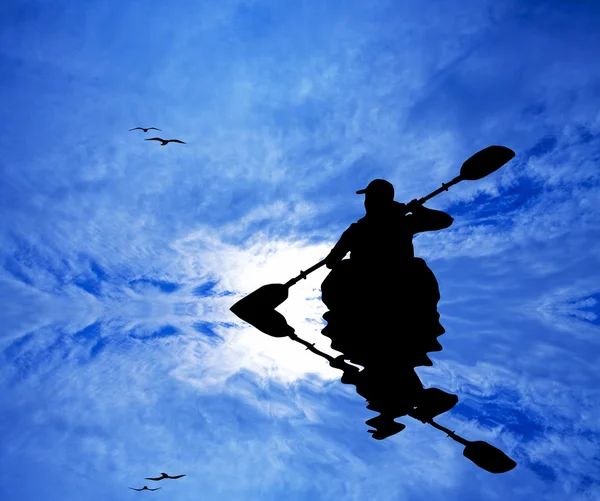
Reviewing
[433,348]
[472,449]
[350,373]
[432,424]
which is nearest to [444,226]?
[433,348]

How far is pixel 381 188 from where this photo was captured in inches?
188

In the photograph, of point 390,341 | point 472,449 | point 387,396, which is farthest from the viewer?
point 472,449

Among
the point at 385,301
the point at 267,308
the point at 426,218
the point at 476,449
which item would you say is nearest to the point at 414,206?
the point at 426,218

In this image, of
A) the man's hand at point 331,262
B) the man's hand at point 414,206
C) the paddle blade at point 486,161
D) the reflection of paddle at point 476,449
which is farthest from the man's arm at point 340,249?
the paddle blade at point 486,161

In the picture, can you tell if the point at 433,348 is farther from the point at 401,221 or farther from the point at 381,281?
the point at 401,221

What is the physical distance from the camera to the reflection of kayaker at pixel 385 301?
4570 mm

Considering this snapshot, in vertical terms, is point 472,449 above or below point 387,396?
below

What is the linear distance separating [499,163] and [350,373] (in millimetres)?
3301

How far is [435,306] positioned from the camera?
4.70 metres

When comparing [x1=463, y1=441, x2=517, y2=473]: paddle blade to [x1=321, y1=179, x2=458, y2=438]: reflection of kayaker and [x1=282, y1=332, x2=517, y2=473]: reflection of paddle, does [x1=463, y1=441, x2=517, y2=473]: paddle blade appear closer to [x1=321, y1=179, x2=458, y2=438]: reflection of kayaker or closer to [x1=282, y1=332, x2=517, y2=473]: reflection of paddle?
[x1=282, y1=332, x2=517, y2=473]: reflection of paddle

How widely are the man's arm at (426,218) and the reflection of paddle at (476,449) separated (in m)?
2.01

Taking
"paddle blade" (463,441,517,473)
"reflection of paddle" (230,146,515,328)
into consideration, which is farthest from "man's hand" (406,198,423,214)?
"paddle blade" (463,441,517,473)

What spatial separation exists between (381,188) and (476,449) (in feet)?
12.6

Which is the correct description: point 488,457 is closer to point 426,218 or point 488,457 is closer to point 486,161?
point 426,218
